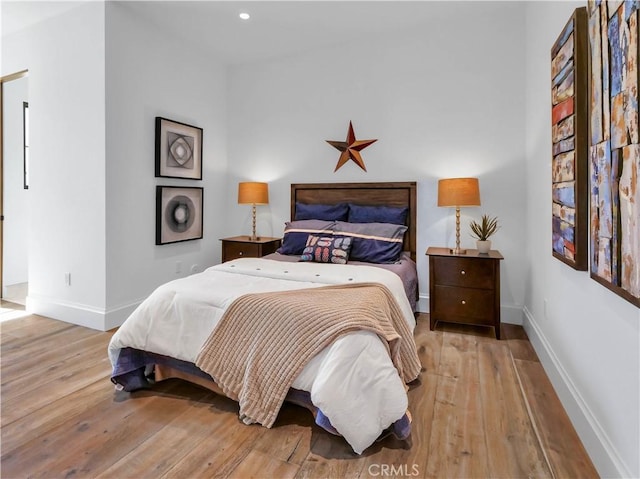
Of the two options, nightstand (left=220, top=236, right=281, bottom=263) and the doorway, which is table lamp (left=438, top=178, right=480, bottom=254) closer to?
nightstand (left=220, top=236, right=281, bottom=263)

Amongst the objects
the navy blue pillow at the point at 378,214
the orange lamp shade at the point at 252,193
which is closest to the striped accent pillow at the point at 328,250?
the navy blue pillow at the point at 378,214

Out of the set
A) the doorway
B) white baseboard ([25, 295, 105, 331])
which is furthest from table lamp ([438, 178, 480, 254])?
the doorway

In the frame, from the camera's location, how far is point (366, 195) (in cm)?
383

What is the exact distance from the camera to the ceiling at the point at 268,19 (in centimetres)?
318

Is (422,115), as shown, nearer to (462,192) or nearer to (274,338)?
(462,192)

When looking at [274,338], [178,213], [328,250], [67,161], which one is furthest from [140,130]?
[274,338]

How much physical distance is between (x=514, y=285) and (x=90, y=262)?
3886mm

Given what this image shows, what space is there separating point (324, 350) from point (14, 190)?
4876 millimetres

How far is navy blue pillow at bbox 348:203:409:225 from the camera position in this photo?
357 cm

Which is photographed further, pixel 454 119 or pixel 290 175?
pixel 290 175

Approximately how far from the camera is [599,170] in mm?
1497

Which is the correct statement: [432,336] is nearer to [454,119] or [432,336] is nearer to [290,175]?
[454,119]

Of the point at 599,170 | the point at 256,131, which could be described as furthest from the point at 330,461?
the point at 256,131

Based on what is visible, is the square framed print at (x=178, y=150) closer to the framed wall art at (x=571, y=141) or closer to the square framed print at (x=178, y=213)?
the square framed print at (x=178, y=213)
